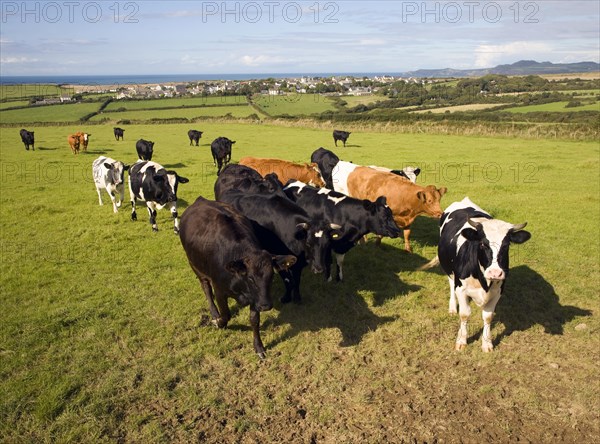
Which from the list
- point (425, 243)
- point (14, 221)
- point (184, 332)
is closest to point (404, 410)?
point (184, 332)

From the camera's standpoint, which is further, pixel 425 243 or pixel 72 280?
pixel 425 243

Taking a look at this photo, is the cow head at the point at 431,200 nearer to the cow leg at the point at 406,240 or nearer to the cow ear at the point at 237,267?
the cow leg at the point at 406,240

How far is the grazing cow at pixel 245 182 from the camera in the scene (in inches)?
372

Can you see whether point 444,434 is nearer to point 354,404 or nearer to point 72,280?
point 354,404

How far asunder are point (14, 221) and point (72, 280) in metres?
5.48

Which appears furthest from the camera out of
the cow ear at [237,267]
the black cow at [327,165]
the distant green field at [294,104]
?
the distant green field at [294,104]

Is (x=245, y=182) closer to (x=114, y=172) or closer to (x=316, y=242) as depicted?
(x=316, y=242)

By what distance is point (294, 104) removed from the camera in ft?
217

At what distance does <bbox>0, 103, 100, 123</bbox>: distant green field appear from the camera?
5141 cm

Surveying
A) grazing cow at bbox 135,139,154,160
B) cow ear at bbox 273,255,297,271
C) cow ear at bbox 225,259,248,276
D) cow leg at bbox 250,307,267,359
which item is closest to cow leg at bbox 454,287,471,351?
cow ear at bbox 273,255,297,271

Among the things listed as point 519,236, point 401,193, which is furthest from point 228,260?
→ point 401,193

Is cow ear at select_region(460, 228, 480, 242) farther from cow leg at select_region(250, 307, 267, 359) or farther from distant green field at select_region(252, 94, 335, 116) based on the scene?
distant green field at select_region(252, 94, 335, 116)

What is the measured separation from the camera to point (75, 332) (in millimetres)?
6656

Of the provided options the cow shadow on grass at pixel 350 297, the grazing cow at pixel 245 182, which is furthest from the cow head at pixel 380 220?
the grazing cow at pixel 245 182
